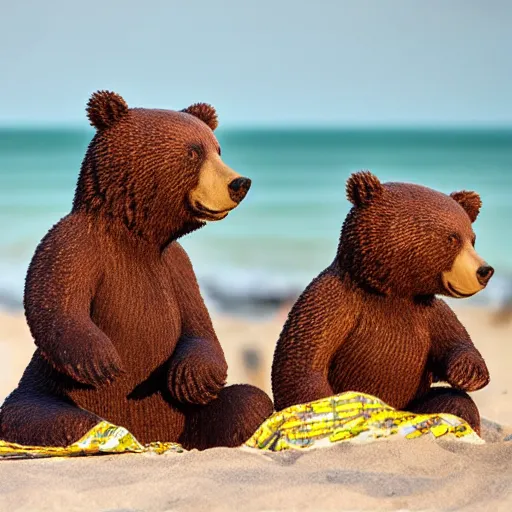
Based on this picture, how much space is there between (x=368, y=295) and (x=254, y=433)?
0.65m

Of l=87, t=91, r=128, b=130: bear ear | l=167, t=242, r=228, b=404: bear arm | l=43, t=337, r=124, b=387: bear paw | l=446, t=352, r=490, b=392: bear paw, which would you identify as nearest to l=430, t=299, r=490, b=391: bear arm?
l=446, t=352, r=490, b=392: bear paw

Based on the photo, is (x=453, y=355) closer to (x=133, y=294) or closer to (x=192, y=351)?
(x=192, y=351)

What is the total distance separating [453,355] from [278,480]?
3.33 feet

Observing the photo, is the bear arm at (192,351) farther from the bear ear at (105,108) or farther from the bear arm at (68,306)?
the bear ear at (105,108)

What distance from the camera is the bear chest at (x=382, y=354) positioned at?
4449mm

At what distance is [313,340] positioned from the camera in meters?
4.39

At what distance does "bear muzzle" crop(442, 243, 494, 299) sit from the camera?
171 inches

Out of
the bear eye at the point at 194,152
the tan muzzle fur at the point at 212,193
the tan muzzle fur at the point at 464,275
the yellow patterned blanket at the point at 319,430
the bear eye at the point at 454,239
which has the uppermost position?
the bear eye at the point at 194,152

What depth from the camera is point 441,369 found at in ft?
14.9

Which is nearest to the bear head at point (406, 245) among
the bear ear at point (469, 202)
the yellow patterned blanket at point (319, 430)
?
the bear ear at point (469, 202)

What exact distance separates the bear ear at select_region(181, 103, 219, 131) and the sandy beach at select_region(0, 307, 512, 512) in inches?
47.0

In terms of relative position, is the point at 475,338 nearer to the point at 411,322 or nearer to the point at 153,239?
the point at 411,322

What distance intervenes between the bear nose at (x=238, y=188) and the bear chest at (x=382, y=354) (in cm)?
63

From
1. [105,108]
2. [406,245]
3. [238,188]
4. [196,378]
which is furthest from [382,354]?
[105,108]
